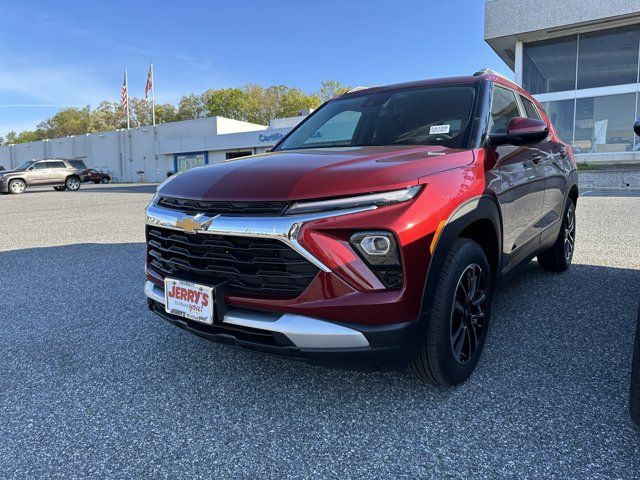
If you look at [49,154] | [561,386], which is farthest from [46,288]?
[49,154]

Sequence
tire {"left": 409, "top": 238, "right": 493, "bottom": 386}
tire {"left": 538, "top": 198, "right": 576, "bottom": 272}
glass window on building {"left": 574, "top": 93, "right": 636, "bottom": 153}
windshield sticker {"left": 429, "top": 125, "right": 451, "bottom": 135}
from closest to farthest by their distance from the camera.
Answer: tire {"left": 409, "top": 238, "right": 493, "bottom": 386}
windshield sticker {"left": 429, "top": 125, "right": 451, "bottom": 135}
tire {"left": 538, "top": 198, "right": 576, "bottom": 272}
glass window on building {"left": 574, "top": 93, "right": 636, "bottom": 153}

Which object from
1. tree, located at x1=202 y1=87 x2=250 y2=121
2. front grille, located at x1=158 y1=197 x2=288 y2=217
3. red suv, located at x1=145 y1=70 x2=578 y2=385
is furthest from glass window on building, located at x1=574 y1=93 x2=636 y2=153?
tree, located at x1=202 y1=87 x2=250 y2=121

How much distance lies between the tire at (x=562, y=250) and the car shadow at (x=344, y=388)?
81cm

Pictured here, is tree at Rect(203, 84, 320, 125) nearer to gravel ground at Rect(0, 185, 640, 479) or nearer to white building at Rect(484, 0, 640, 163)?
white building at Rect(484, 0, 640, 163)

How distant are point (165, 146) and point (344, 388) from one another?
51.3 m

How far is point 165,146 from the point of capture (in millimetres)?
49938

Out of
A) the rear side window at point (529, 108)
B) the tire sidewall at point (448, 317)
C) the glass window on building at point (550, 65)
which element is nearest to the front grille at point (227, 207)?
the tire sidewall at point (448, 317)

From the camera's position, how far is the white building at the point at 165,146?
42.5 meters

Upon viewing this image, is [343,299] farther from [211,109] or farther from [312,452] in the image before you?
[211,109]

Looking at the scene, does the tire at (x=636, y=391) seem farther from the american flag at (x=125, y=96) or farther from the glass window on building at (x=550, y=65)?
the american flag at (x=125, y=96)

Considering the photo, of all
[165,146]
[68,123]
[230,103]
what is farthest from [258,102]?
[68,123]

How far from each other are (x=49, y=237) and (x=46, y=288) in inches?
157

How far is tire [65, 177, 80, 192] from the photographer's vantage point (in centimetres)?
2589

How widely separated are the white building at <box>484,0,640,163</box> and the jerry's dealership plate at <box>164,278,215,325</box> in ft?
71.0
